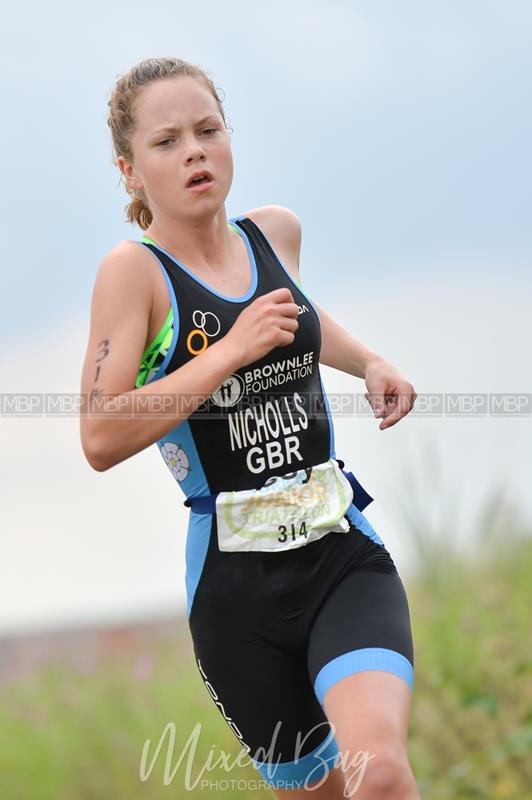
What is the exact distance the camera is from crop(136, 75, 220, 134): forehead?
2.29 m

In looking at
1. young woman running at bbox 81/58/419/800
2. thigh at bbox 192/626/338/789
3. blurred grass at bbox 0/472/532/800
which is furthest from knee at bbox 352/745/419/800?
blurred grass at bbox 0/472/532/800

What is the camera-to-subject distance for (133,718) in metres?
4.45

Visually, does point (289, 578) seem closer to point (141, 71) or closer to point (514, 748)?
point (141, 71)

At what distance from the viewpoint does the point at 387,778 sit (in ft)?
6.23

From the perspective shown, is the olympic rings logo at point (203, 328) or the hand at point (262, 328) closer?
the hand at point (262, 328)

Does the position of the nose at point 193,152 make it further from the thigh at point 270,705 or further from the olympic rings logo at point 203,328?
the thigh at point 270,705

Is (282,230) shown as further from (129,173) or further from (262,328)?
(262,328)

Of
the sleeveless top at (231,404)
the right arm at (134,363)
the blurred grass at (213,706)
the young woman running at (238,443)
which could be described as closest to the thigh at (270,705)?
the young woman running at (238,443)

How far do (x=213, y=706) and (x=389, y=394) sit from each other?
2.39m

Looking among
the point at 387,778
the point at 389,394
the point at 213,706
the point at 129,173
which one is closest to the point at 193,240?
the point at 129,173

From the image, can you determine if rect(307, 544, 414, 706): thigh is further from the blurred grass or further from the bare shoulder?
the blurred grass

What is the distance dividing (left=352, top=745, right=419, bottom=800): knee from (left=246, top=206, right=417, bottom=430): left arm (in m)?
0.84

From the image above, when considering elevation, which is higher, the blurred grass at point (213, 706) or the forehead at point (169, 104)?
the forehead at point (169, 104)

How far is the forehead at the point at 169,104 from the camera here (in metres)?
2.29
